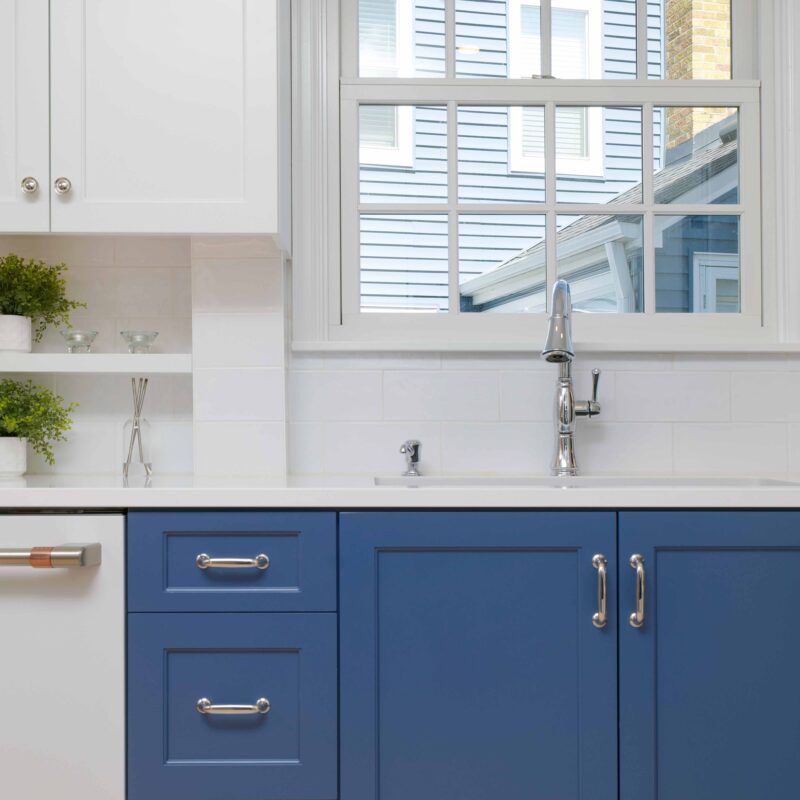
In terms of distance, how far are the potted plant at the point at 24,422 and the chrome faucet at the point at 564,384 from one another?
1177 mm

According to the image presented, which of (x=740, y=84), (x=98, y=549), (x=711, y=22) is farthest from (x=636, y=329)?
(x=98, y=549)

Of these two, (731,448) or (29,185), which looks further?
(731,448)

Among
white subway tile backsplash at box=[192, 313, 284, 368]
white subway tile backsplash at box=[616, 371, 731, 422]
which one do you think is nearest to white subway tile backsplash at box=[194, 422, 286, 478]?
white subway tile backsplash at box=[192, 313, 284, 368]

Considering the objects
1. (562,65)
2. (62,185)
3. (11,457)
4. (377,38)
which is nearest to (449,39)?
(377,38)

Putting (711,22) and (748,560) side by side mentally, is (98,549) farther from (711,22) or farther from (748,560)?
(711,22)

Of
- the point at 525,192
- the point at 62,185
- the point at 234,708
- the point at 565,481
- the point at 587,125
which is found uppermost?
the point at 587,125

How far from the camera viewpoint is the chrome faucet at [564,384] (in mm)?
2033

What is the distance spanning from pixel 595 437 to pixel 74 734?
1.43 meters

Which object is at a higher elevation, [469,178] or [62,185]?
[469,178]

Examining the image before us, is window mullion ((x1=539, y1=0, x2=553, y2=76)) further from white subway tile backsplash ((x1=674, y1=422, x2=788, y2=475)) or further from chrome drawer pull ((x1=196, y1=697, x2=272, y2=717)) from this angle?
chrome drawer pull ((x1=196, y1=697, x2=272, y2=717))

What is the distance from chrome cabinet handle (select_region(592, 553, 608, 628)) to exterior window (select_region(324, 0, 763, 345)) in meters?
0.82

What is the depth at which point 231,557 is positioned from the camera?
1678mm

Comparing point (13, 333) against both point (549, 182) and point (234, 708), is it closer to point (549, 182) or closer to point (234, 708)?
point (234, 708)

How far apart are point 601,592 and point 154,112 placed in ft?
4.60
